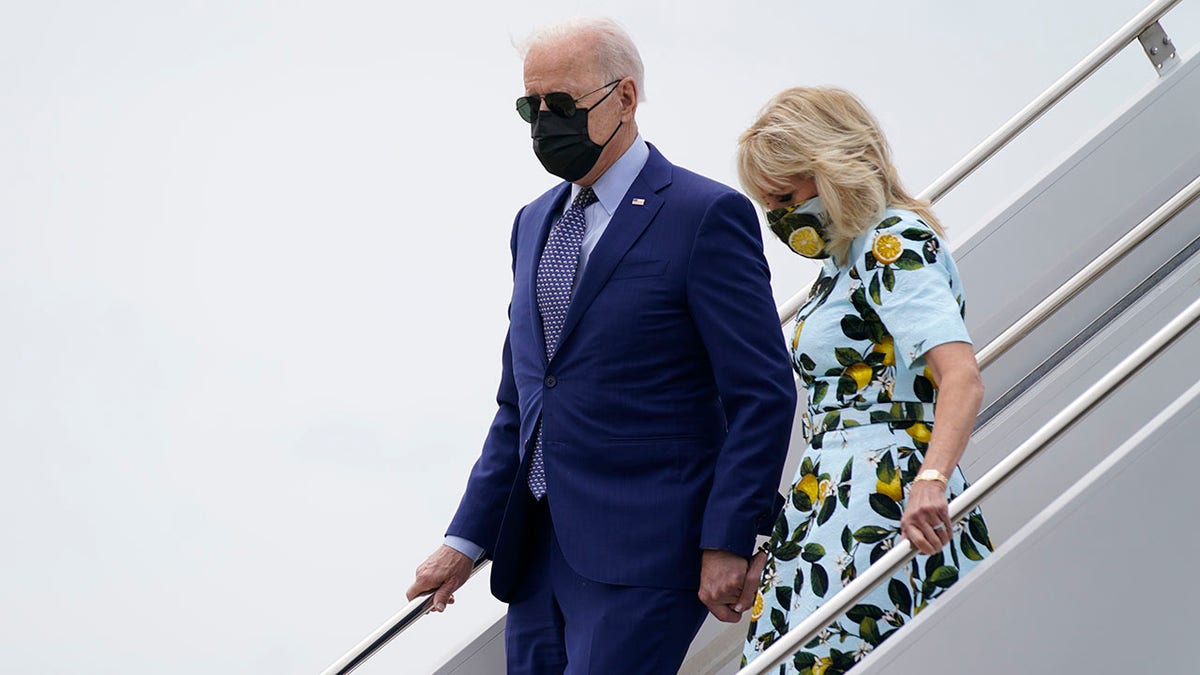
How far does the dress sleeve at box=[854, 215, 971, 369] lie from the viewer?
205 centimetres

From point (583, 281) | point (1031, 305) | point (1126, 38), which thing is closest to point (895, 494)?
point (583, 281)

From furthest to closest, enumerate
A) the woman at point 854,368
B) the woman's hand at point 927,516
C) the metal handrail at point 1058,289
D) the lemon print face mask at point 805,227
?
the metal handrail at point 1058,289, the lemon print face mask at point 805,227, the woman at point 854,368, the woman's hand at point 927,516

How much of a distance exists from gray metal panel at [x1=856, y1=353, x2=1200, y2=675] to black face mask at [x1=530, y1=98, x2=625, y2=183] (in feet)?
3.05

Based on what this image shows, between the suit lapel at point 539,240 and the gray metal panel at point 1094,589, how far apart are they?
78 centimetres

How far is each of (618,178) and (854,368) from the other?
0.56 metres

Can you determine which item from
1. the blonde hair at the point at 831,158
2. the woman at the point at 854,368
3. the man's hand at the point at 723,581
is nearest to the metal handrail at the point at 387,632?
A: the man's hand at the point at 723,581

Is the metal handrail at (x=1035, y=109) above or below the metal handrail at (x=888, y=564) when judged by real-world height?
above

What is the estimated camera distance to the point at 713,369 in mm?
2287

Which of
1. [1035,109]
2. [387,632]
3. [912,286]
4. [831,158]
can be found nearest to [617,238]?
[831,158]

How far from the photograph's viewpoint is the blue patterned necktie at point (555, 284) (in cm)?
243

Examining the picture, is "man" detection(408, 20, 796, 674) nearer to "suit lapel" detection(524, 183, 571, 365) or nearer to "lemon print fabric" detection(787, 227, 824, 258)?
"suit lapel" detection(524, 183, 571, 365)

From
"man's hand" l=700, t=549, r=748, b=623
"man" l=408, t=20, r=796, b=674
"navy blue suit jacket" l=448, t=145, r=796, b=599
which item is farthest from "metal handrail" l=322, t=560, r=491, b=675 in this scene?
"man's hand" l=700, t=549, r=748, b=623

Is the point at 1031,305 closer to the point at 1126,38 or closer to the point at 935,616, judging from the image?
the point at 1126,38

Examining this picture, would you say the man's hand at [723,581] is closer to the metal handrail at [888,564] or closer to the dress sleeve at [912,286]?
the metal handrail at [888,564]
